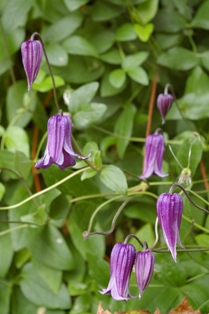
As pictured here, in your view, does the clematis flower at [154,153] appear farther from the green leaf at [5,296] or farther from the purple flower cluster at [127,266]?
the green leaf at [5,296]

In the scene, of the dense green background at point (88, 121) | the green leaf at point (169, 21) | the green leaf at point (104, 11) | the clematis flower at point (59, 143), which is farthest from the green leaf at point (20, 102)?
the clematis flower at point (59, 143)

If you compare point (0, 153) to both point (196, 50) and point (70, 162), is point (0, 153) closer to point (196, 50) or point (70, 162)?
point (70, 162)

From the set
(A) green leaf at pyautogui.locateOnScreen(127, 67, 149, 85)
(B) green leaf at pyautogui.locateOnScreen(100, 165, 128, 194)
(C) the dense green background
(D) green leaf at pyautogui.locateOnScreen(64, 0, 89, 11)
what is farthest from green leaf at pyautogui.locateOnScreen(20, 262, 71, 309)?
(D) green leaf at pyautogui.locateOnScreen(64, 0, 89, 11)

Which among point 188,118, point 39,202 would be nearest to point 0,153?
point 39,202

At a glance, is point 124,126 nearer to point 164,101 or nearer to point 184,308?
point 164,101

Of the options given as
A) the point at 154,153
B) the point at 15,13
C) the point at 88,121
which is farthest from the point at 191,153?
the point at 15,13
